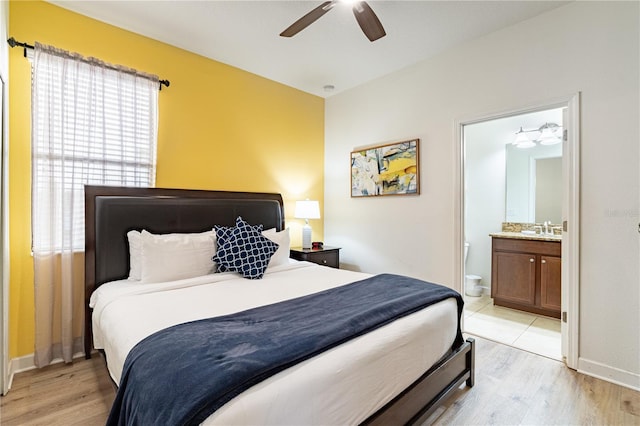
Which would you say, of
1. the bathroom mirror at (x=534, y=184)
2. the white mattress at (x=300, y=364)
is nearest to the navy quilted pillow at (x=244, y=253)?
→ the white mattress at (x=300, y=364)

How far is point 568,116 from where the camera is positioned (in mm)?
2404

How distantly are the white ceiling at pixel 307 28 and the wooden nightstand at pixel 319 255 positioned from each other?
6.94 ft

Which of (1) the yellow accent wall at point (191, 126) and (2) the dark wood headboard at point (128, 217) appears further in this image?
(2) the dark wood headboard at point (128, 217)

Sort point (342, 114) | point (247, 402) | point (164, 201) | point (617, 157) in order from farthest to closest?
point (342, 114), point (164, 201), point (617, 157), point (247, 402)

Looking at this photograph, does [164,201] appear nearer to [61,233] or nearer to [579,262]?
Result: [61,233]

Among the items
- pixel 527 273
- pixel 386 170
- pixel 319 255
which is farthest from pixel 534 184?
pixel 319 255

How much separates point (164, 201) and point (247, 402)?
229 cm

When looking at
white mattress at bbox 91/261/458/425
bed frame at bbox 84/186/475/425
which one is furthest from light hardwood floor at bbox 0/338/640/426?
white mattress at bbox 91/261/458/425

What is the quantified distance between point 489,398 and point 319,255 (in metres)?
2.13

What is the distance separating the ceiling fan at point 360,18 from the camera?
75.9 inches

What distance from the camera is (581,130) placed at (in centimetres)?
233

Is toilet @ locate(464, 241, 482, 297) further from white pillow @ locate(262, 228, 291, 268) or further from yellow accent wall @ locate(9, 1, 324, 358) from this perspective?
white pillow @ locate(262, 228, 291, 268)

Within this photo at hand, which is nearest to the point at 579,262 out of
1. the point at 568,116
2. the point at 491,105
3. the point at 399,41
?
the point at 568,116

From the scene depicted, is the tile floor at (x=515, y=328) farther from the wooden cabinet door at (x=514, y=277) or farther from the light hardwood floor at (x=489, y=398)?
the light hardwood floor at (x=489, y=398)
